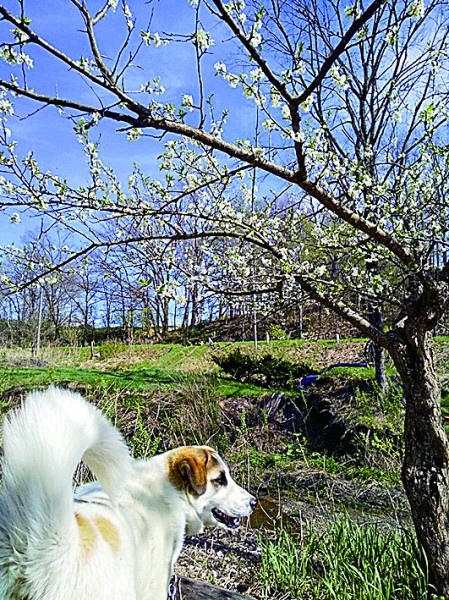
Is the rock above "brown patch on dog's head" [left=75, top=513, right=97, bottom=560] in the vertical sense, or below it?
below

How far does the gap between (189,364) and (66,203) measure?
11755 millimetres

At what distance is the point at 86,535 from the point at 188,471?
1191 millimetres

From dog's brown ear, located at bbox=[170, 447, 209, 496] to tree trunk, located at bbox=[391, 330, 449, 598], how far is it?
1326 mm

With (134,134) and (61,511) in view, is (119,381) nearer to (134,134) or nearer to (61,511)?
(134,134)

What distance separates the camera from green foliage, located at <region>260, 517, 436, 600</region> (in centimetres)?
310

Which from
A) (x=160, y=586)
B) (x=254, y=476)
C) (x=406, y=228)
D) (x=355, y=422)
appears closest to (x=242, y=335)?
(x=355, y=422)

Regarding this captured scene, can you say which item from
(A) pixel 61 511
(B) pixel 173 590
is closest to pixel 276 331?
(B) pixel 173 590

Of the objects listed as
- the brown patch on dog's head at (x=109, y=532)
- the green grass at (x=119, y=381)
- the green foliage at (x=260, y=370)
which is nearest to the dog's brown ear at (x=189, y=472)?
the brown patch on dog's head at (x=109, y=532)

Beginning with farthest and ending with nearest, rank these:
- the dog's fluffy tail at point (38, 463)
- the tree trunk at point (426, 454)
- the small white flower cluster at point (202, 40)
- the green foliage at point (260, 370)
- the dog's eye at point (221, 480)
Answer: the green foliage at point (260, 370) → the dog's eye at point (221, 480) → the tree trunk at point (426, 454) → the small white flower cluster at point (202, 40) → the dog's fluffy tail at point (38, 463)

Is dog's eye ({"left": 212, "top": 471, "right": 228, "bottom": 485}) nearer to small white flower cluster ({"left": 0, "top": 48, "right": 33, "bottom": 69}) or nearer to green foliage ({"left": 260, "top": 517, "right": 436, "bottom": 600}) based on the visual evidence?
green foliage ({"left": 260, "top": 517, "right": 436, "bottom": 600})

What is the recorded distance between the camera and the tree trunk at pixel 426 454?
9.93 ft

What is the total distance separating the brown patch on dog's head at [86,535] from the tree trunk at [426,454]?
7.07 ft

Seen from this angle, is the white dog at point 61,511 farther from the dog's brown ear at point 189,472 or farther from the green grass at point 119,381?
the green grass at point 119,381

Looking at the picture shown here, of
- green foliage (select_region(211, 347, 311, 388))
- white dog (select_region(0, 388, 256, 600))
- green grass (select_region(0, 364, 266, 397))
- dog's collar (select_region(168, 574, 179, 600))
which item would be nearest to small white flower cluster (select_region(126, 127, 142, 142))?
white dog (select_region(0, 388, 256, 600))
